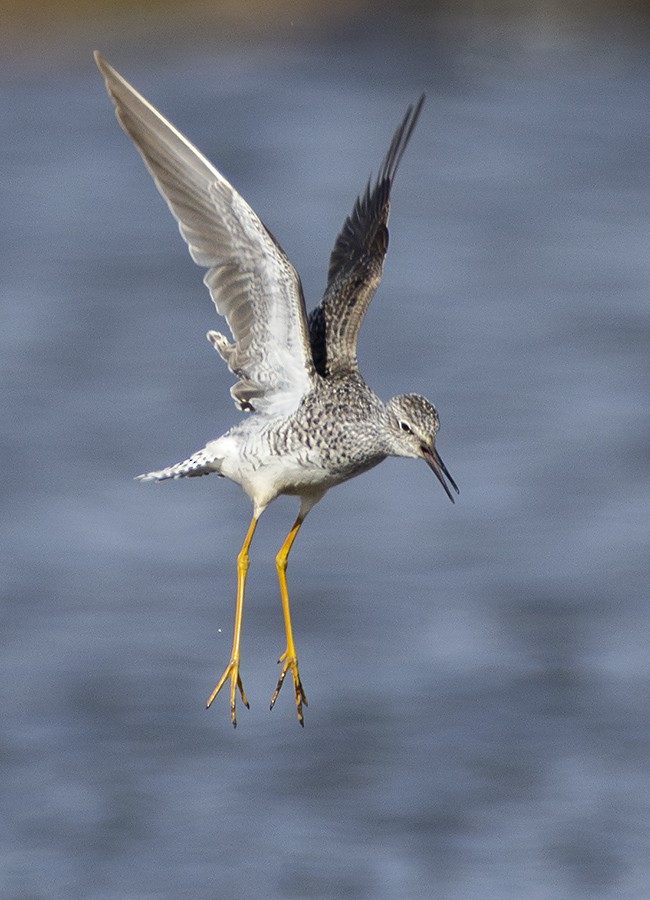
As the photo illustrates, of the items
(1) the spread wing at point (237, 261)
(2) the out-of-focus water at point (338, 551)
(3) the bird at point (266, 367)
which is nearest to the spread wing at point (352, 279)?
(3) the bird at point (266, 367)

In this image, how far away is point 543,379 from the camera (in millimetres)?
33938

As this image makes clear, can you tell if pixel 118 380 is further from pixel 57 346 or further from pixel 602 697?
pixel 602 697

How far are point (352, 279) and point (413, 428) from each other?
1195 millimetres

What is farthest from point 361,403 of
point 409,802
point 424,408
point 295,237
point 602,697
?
point 295,237

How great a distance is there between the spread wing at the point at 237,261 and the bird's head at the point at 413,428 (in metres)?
0.55

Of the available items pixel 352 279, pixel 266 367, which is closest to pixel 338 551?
pixel 352 279

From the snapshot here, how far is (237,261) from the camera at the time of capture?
1195 cm

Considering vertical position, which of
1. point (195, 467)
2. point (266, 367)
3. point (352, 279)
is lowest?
point (195, 467)

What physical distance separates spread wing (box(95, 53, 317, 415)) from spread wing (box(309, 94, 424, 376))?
0.40m

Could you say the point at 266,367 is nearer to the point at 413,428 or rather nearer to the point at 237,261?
the point at 237,261

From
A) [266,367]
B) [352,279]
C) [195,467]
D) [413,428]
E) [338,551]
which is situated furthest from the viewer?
[338,551]

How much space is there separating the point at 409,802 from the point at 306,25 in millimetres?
25315

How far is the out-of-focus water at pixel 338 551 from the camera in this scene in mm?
23062

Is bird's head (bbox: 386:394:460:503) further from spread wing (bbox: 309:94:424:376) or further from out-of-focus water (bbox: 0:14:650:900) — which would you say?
out-of-focus water (bbox: 0:14:650:900)
